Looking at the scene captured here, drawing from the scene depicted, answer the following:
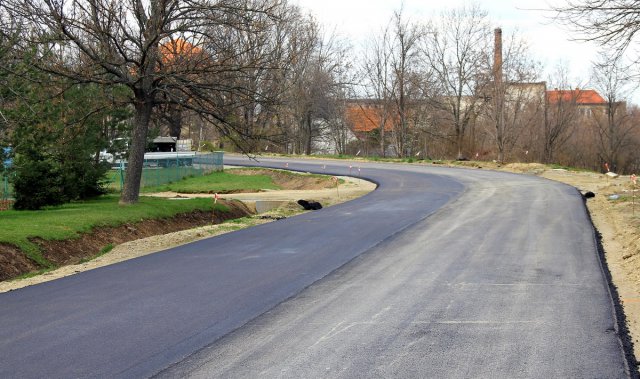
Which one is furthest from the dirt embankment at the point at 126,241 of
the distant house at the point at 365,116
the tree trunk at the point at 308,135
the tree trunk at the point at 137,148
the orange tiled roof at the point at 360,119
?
the orange tiled roof at the point at 360,119

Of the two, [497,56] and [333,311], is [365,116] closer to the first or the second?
[497,56]

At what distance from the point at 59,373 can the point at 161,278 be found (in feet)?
18.5

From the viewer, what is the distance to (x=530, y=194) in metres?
30.9

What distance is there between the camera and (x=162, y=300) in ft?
36.4

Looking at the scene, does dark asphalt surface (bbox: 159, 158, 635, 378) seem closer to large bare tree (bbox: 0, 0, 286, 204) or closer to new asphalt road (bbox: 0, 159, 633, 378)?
new asphalt road (bbox: 0, 159, 633, 378)

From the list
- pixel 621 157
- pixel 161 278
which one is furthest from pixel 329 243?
pixel 621 157

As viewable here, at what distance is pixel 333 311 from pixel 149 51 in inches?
604

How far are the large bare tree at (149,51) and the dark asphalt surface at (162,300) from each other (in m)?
5.62

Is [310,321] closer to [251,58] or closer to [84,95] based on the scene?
[251,58]

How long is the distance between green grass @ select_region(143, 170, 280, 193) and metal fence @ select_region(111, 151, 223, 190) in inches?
17.7

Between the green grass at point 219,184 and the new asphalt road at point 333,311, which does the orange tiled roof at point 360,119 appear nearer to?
the green grass at point 219,184

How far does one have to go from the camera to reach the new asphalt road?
770cm

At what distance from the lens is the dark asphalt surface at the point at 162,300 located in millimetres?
8031

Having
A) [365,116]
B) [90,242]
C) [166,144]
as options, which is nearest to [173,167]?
[166,144]
